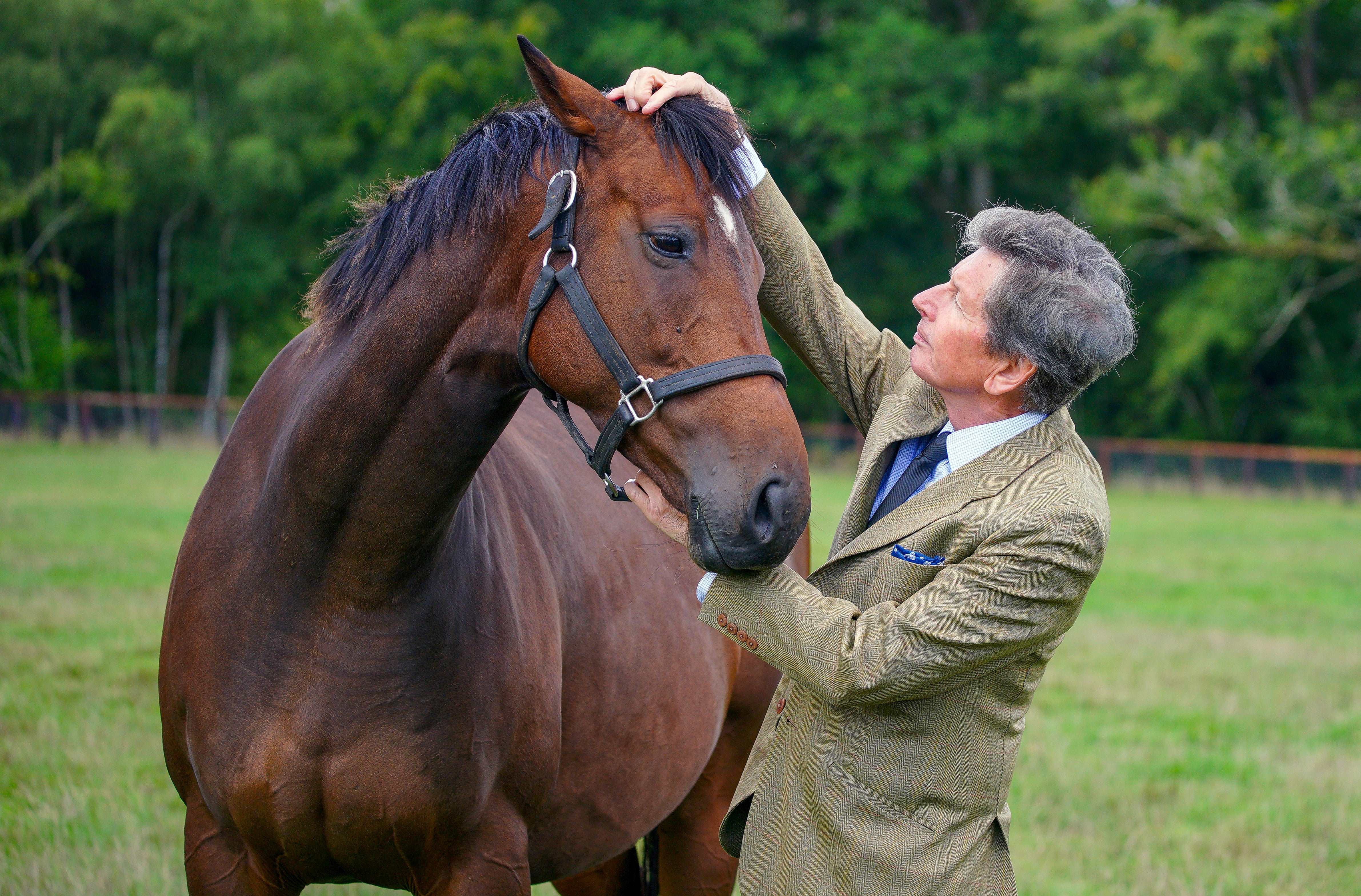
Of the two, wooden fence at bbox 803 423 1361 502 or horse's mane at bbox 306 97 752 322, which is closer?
horse's mane at bbox 306 97 752 322

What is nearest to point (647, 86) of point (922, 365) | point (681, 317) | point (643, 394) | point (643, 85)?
point (643, 85)

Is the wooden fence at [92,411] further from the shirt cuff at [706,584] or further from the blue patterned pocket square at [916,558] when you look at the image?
the blue patterned pocket square at [916,558]

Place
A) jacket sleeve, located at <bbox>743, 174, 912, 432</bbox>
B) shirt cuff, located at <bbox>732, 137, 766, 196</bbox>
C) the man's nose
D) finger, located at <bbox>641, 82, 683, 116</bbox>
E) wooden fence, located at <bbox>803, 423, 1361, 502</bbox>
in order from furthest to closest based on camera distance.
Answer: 1. wooden fence, located at <bbox>803, 423, 1361, 502</bbox>
2. jacket sleeve, located at <bbox>743, 174, 912, 432</bbox>
3. the man's nose
4. shirt cuff, located at <bbox>732, 137, 766, 196</bbox>
5. finger, located at <bbox>641, 82, 683, 116</bbox>

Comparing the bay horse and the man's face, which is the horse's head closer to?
the bay horse

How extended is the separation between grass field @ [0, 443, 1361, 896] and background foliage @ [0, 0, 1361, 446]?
559 inches

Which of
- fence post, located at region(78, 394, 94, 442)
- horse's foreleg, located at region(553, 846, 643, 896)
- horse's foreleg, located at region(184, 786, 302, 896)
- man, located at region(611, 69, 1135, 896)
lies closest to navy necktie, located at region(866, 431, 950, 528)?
man, located at region(611, 69, 1135, 896)

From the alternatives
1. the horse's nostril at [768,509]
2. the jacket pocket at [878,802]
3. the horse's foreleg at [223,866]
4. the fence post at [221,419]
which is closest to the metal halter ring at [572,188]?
the horse's nostril at [768,509]

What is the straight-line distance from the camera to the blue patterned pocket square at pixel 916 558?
82.7 inches

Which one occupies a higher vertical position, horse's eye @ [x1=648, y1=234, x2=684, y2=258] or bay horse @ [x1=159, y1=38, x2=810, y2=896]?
horse's eye @ [x1=648, y1=234, x2=684, y2=258]

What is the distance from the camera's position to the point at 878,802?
2070 millimetres

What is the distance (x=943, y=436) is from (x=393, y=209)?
3.96 feet

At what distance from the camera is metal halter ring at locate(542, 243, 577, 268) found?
1.95 m

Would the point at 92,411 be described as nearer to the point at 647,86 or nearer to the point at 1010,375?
the point at 647,86

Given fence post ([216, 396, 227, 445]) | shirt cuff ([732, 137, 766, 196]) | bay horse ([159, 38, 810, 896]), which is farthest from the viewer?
fence post ([216, 396, 227, 445])
